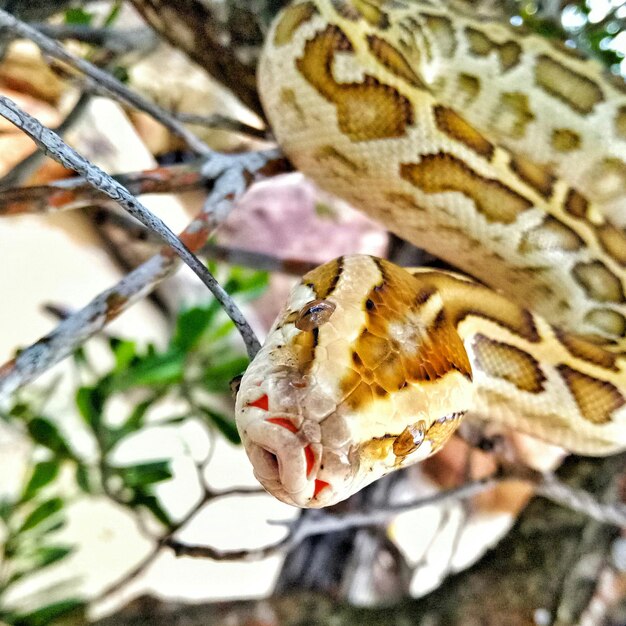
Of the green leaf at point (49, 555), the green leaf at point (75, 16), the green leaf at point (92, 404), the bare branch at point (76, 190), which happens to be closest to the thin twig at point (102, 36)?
the green leaf at point (75, 16)

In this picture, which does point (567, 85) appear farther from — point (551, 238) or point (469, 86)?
point (551, 238)

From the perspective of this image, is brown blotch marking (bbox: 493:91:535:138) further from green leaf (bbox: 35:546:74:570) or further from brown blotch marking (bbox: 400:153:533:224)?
green leaf (bbox: 35:546:74:570)

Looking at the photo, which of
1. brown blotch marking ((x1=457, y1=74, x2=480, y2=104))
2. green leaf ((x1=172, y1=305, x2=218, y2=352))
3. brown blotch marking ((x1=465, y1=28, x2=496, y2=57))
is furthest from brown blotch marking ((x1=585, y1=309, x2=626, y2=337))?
green leaf ((x1=172, y1=305, x2=218, y2=352))

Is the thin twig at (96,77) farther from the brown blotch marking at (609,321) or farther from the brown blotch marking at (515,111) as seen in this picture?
the brown blotch marking at (609,321)

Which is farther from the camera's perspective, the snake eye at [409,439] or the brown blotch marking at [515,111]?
the brown blotch marking at [515,111]

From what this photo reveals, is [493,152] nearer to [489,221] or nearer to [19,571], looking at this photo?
[489,221]
